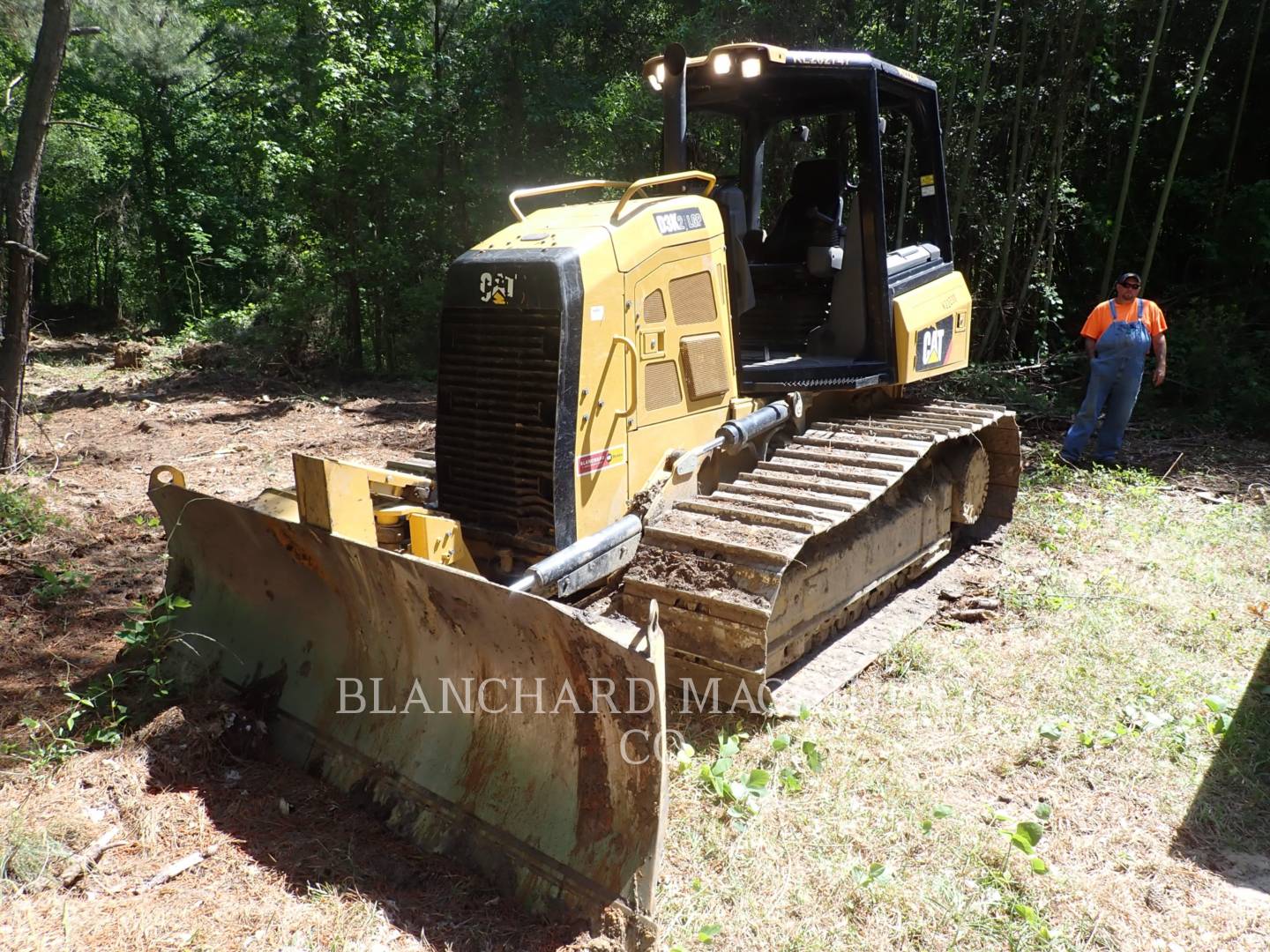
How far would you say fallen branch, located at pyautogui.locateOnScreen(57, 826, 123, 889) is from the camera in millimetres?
2854

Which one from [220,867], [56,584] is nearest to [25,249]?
[56,584]

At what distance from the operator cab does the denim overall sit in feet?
→ 9.77

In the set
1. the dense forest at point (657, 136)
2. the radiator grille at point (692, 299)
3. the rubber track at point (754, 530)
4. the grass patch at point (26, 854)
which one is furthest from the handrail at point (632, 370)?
the dense forest at point (657, 136)

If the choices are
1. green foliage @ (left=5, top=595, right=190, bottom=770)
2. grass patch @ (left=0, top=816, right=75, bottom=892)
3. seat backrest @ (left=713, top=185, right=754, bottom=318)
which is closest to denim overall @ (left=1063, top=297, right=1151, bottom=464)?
seat backrest @ (left=713, top=185, right=754, bottom=318)

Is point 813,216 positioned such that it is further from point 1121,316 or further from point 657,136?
point 657,136

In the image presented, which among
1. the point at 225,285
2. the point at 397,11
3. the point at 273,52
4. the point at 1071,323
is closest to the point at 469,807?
the point at 1071,323

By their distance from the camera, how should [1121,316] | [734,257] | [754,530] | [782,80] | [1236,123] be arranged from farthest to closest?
[1236,123] → [1121,316] → [782,80] → [734,257] → [754,530]

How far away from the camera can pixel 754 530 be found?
12.3 ft

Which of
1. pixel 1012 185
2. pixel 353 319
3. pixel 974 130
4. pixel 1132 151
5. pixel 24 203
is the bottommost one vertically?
pixel 353 319

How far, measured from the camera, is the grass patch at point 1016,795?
109 inches

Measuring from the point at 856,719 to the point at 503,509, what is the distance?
1679mm

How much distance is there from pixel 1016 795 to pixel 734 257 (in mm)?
2586

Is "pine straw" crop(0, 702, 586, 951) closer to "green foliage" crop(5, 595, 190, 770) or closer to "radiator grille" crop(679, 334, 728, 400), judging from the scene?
"green foliage" crop(5, 595, 190, 770)

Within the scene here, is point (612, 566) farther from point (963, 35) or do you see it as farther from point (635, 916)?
point (963, 35)
